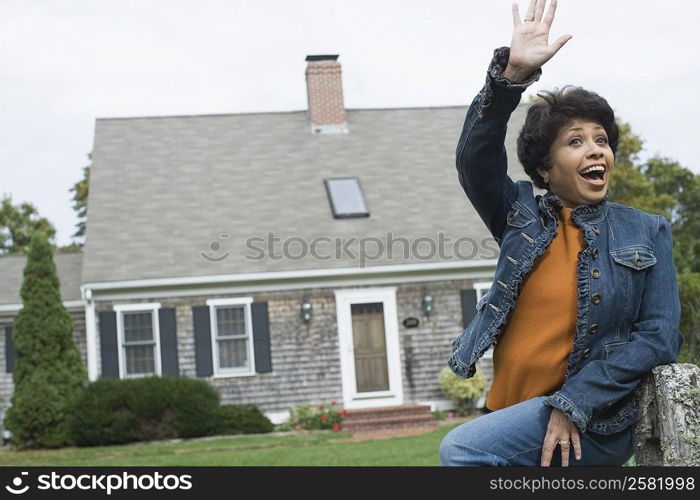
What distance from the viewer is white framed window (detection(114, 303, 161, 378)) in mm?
16797

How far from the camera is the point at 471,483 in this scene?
234cm

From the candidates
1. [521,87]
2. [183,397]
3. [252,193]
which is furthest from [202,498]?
[252,193]

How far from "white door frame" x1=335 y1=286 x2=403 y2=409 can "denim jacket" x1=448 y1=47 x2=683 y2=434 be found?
48.4ft

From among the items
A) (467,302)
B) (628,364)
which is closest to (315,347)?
(467,302)

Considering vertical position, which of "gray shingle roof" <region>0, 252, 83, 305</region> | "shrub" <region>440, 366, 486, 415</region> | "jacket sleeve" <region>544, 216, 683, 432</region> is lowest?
"shrub" <region>440, 366, 486, 415</region>

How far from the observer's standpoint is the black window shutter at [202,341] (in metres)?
16.8

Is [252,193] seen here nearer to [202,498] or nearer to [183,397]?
[183,397]

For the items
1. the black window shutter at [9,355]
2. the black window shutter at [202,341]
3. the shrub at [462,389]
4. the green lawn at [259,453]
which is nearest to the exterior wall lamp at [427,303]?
the shrub at [462,389]

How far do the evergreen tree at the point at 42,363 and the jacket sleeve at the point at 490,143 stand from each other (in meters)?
13.7

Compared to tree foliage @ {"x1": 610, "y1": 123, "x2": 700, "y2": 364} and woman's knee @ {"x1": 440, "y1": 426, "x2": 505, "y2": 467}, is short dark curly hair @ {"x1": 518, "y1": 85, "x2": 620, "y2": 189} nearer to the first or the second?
woman's knee @ {"x1": 440, "y1": 426, "x2": 505, "y2": 467}

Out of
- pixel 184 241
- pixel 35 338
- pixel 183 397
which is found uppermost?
pixel 184 241

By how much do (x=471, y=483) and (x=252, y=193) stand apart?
1697 cm

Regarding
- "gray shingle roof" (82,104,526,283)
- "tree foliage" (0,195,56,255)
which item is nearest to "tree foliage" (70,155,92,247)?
"tree foliage" (0,195,56,255)

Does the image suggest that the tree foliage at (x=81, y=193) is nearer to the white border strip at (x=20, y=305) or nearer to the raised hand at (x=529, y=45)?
the white border strip at (x=20, y=305)
